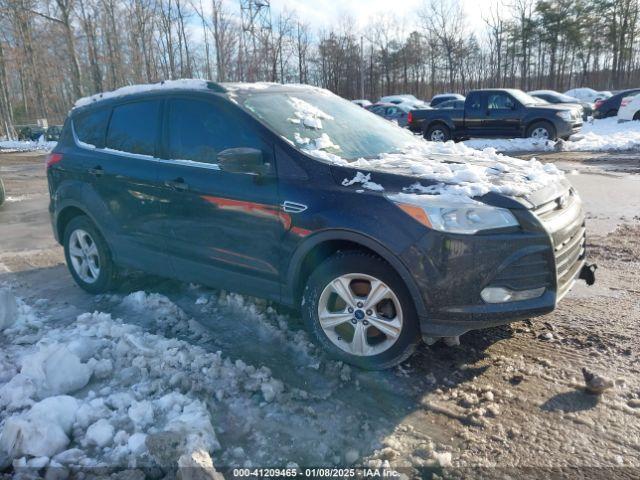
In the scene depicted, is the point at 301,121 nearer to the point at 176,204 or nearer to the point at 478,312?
the point at 176,204

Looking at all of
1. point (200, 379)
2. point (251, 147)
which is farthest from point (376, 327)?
point (251, 147)

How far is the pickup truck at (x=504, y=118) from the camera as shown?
1616 cm

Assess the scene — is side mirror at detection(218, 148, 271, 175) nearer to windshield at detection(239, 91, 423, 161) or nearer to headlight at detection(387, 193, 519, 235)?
windshield at detection(239, 91, 423, 161)

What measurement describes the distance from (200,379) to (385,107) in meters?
25.7

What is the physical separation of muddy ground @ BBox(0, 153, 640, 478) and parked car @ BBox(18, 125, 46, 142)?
3696 cm

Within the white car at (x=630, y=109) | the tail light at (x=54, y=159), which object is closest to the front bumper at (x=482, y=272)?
the tail light at (x=54, y=159)

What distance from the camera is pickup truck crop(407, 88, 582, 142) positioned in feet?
53.0

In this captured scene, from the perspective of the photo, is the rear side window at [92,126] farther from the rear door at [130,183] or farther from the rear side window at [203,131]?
the rear side window at [203,131]

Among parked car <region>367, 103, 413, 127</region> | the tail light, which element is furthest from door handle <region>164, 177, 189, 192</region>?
parked car <region>367, 103, 413, 127</region>

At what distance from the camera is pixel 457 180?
10.9 feet

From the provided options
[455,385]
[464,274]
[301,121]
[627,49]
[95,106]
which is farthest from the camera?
[627,49]

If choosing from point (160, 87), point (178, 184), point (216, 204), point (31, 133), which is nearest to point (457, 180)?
point (216, 204)

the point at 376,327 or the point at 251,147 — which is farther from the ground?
the point at 251,147

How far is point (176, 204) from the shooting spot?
418 cm
